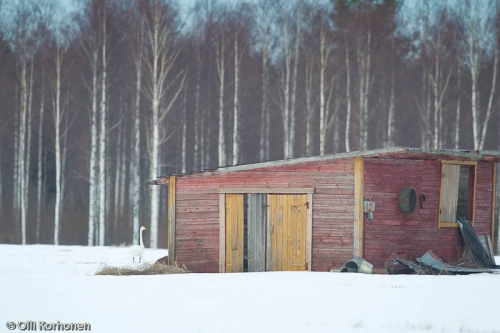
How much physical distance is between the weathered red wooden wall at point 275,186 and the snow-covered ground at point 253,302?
1.34m

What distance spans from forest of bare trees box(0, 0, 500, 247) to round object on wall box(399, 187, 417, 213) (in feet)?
36.5

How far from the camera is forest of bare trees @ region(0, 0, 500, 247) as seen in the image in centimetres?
2891

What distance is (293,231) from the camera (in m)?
17.1

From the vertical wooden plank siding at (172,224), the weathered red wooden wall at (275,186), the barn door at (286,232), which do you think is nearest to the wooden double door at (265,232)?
the barn door at (286,232)

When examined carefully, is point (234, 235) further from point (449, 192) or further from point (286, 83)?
point (286, 83)

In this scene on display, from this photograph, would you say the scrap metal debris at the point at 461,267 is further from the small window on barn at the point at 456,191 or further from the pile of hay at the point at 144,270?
the pile of hay at the point at 144,270

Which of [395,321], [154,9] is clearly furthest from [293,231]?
[154,9]

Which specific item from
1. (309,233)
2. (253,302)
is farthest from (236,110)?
(253,302)

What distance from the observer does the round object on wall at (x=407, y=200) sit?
54.2ft

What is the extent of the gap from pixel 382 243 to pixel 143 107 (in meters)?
20.1

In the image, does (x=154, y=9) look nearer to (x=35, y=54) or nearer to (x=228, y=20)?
(x=228, y=20)

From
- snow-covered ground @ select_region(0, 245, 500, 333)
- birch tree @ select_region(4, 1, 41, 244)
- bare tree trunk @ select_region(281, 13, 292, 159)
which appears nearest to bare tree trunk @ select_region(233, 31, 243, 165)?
bare tree trunk @ select_region(281, 13, 292, 159)

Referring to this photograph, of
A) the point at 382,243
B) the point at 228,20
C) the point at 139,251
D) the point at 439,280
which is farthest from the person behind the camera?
the point at 228,20

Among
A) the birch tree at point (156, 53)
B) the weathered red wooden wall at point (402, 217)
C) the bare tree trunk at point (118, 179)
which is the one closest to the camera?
the weathered red wooden wall at point (402, 217)
